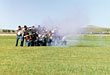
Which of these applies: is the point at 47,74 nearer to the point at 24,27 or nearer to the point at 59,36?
the point at 24,27

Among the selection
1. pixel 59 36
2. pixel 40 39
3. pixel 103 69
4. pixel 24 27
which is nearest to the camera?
pixel 103 69

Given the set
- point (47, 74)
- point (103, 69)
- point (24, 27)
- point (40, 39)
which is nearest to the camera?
point (47, 74)

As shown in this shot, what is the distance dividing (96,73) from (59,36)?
1879 centimetres

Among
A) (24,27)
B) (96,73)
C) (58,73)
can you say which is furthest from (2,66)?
(24,27)

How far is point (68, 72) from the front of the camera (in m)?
9.79

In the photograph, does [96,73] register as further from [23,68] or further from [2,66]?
[2,66]

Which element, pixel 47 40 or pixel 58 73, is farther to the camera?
pixel 47 40

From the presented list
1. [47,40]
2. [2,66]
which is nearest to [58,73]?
[2,66]

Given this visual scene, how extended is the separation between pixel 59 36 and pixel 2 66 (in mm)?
17498

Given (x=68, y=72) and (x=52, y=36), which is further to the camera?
(x=52, y=36)

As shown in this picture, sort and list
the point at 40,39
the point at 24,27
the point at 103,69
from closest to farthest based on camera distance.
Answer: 1. the point at 103,69
2. the point at 24,27
3. the point at 40,39

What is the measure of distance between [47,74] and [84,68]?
6.40 feet

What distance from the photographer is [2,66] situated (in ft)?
36.5

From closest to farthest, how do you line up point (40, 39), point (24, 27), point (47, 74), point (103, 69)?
point (47, 74), point (103, 69), point (24, 27), point (40, 39)
